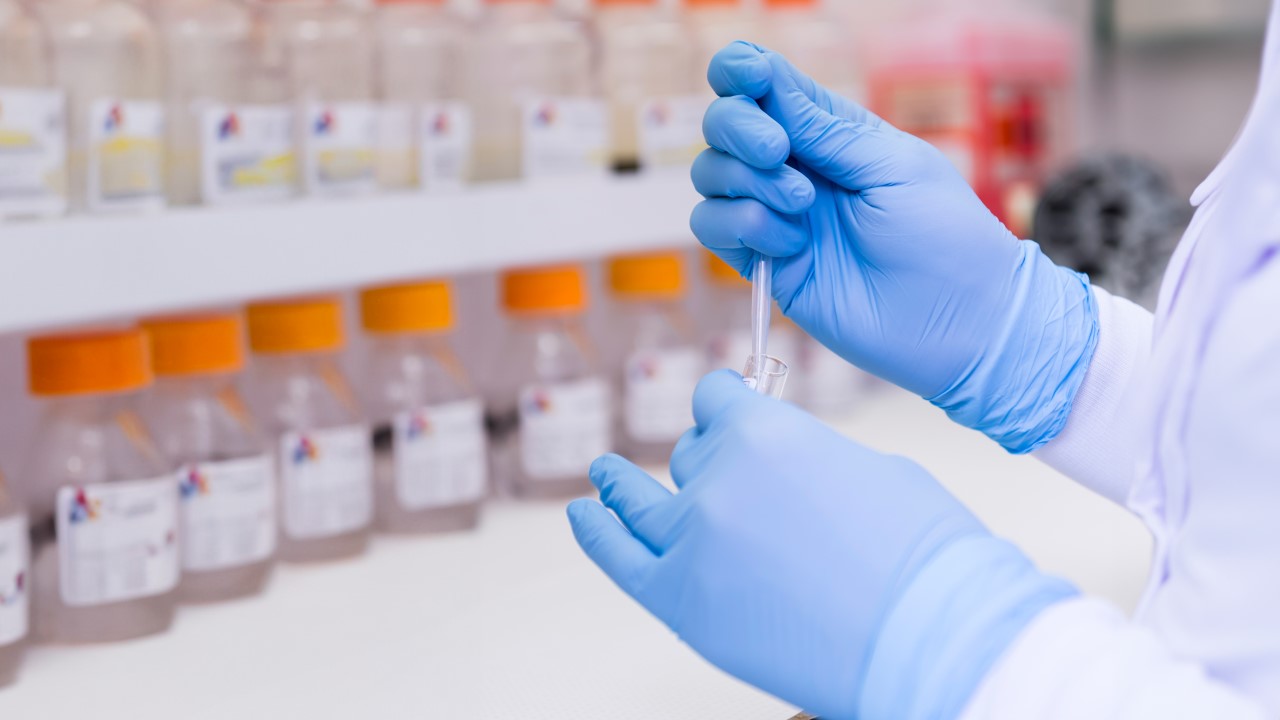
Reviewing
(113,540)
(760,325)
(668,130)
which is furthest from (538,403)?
(760,325)

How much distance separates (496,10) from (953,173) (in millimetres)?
620

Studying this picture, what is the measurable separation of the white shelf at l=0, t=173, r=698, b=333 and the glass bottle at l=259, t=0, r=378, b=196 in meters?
0.03

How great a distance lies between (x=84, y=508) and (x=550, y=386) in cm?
48

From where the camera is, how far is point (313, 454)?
108cm

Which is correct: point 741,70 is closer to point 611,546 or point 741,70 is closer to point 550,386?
point 611,546

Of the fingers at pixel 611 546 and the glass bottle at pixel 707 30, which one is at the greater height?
the glass bottle at pixel 707 30

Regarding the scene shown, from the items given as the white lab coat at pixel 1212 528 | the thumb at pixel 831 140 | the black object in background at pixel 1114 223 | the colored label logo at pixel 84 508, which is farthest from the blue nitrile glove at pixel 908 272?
the black object in background at pixel 1114 223

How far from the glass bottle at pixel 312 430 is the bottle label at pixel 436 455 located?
0.11 feet

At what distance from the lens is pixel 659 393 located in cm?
135

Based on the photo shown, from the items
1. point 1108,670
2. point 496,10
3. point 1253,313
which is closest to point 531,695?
point 1108,670

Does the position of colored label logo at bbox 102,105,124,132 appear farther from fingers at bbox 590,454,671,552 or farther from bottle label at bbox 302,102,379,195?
fingers at bbox 590,454,671,552

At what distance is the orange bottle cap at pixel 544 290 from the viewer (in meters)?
1.28

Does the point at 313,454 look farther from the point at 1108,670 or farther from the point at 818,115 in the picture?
the point at 1108,670

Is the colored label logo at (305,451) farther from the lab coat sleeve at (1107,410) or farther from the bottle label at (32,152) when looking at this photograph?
the lab coat sleeve at (1107,410)
